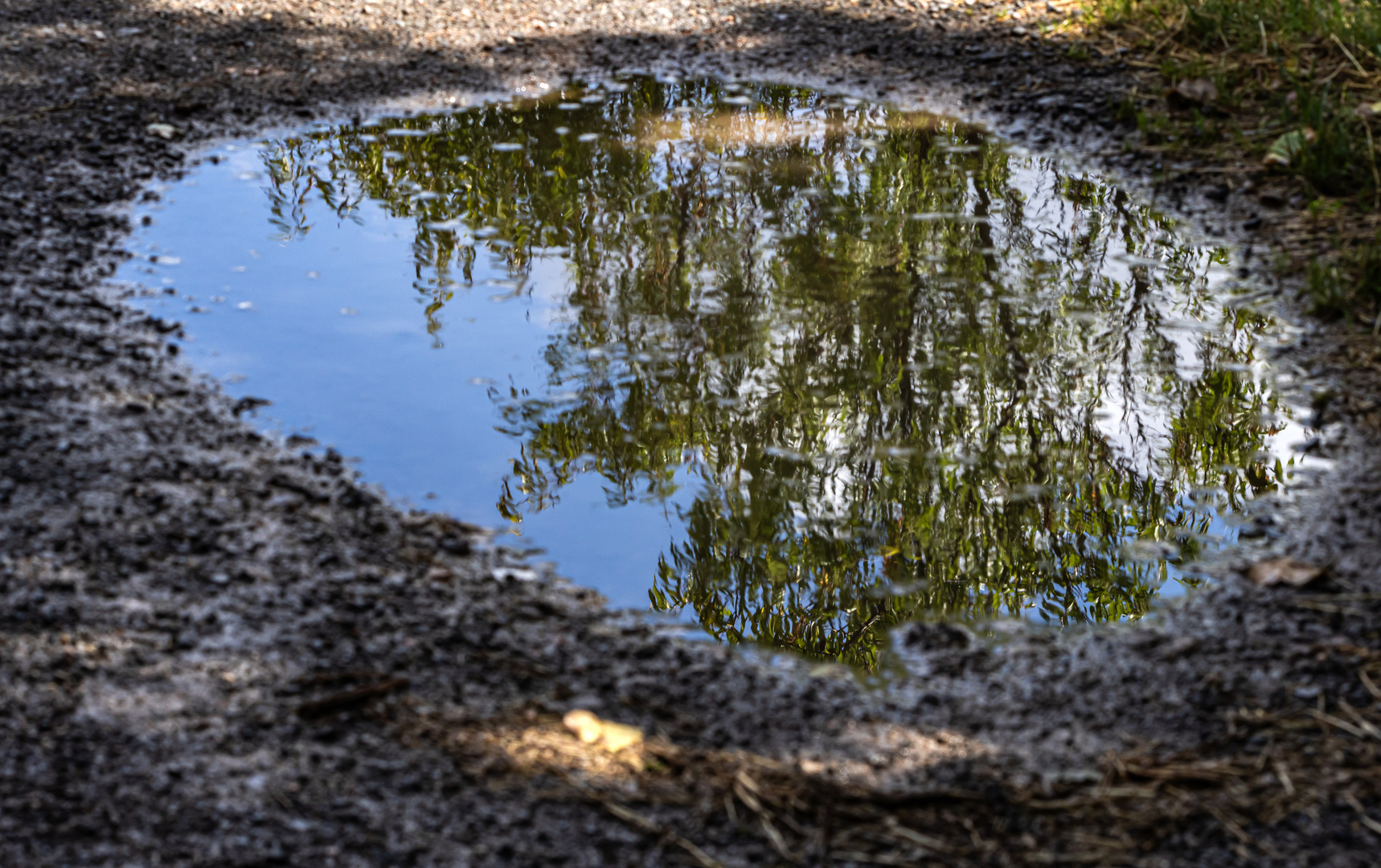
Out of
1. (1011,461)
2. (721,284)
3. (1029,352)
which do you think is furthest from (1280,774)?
(721,284)

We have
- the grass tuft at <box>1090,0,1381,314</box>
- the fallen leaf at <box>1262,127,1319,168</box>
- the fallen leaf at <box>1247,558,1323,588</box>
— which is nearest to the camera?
the fallen leaf at <box>1247,558,1323,588</box>

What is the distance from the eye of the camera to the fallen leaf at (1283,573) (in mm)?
2549

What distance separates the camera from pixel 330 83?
19.0 feet

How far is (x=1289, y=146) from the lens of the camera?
444 centimetres

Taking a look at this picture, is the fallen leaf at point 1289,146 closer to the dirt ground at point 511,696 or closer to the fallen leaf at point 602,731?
the dirt ground at point 511,696

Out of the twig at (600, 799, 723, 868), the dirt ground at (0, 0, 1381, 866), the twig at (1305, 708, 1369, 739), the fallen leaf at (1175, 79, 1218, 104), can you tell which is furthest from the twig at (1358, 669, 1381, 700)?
the fallen leaf at (1175, 79, 1218, 104)

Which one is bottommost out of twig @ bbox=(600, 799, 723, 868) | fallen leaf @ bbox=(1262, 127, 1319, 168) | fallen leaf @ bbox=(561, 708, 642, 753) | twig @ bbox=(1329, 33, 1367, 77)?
twig @ bbox=(600, 799, 723, 868)

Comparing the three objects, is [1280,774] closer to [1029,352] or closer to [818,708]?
[818,708]

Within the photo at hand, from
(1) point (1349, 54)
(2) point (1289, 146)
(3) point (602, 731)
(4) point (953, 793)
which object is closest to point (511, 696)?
(3) point (602, 731)

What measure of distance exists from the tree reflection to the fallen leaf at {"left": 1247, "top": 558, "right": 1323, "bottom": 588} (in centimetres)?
20

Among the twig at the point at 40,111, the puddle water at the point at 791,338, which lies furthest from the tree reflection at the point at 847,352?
the twig at the point at 40,111

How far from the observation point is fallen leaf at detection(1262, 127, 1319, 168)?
14.4 feet

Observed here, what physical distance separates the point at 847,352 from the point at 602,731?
6.02 ft

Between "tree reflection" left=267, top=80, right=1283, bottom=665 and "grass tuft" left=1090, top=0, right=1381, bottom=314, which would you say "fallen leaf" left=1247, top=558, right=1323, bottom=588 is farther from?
"grass tuft" left=1090, top=0, right=1381, bottom=314
